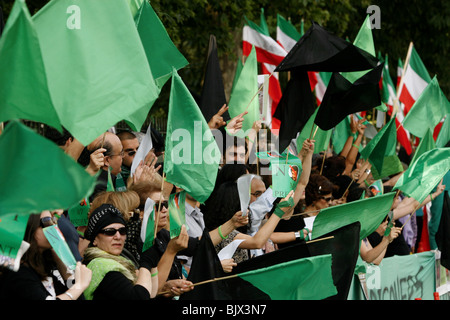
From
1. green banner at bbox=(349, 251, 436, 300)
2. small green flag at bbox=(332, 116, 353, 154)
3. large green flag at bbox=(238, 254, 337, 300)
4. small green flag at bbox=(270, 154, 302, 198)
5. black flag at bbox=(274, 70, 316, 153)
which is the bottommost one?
green banner at bbox=(349, 251, 436, 300)

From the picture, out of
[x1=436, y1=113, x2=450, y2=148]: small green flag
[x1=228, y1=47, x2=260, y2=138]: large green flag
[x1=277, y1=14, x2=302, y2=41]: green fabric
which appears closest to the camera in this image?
[x1=228, y1=47, x2=260, y2=138]: large green flag

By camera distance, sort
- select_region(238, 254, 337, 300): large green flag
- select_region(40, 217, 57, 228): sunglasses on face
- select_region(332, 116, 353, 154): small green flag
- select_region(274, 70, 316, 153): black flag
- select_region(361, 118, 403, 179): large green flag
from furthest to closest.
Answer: select_region(332, 116, 353, 154): small green flag, select_region(361, 118, 403, 179): large green flag, select_region(274, 70, 316, 153): black flag, select_region(238, 254, 337, 300): large green flag, select_region(40, 217, 57, 228): sunglasses on face

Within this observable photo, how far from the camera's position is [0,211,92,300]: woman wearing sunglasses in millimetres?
4238

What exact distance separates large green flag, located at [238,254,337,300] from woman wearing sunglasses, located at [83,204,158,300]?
68cm

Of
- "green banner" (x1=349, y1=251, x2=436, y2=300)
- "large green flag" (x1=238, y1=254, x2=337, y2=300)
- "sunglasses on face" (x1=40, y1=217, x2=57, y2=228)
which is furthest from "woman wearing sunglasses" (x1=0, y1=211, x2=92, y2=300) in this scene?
"green banner" (x1=349, y1=251, x2=436, y2=300)

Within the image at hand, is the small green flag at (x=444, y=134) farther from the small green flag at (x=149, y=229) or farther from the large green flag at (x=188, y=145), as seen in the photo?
the small green flag at (x=149, y=229)

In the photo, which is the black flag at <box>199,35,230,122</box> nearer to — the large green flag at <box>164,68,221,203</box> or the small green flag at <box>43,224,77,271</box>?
the large green flag at <box>164,68,221,203</box>

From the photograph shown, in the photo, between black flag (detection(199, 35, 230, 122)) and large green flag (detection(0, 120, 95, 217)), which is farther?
black flag (detection(199, 35, 230, 122))

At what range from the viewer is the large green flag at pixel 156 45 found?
6.61 metres

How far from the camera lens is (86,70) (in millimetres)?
4926

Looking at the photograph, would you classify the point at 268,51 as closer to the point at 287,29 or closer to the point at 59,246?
the point at 287,29

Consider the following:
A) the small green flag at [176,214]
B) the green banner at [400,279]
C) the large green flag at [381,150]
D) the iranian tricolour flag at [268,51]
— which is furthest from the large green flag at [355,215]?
the iranian tricolour flag at [268,51]

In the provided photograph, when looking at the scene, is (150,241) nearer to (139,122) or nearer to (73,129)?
(73,129)

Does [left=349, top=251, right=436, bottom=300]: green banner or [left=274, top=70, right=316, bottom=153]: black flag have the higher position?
[left=274, top=70, right=316, bottom=153]: black flag
